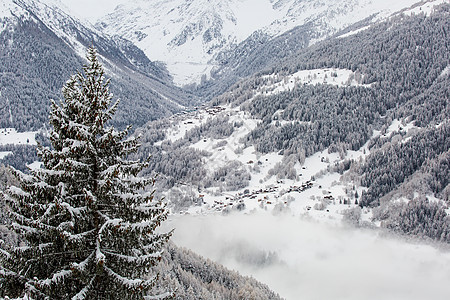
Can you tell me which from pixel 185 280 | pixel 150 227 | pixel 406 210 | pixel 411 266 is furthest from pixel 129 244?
pixel 406 210

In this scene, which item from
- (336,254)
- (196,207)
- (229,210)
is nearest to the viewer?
(336,254)

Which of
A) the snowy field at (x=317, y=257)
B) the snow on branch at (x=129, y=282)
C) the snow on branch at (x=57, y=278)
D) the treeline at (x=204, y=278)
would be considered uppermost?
the snow on branch at (x=57, y=278)

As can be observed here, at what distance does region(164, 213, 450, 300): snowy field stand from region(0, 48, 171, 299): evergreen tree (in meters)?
138

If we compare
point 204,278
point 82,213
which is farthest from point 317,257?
point 82,213

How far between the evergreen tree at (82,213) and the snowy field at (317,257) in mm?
137804

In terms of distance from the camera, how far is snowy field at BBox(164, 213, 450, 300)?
141125mm

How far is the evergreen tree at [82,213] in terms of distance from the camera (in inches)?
604

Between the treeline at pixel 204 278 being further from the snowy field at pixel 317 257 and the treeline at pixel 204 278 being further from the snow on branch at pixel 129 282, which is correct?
the snow on branch at pixel 129 282

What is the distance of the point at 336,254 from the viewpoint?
158 m

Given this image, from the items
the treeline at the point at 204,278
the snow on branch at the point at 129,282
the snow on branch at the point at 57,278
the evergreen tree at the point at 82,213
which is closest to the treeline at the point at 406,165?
the treeline at the point at 204,278

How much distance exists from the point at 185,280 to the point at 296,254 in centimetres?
8267

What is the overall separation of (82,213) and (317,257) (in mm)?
155115

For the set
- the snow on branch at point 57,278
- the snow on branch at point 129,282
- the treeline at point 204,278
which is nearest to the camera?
the snow on branch at point 57,278

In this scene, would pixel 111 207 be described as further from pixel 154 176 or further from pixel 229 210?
pixel 229 210
